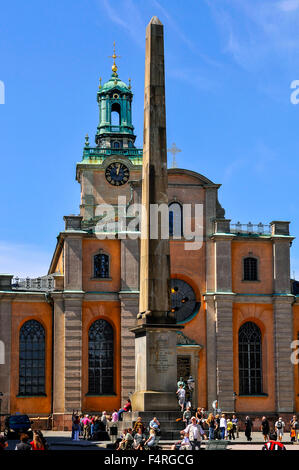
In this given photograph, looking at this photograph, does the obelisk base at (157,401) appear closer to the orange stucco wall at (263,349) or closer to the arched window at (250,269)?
the orange stucco wall at (263,349)

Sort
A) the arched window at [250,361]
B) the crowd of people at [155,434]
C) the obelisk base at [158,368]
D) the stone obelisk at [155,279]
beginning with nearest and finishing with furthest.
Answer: the crowd of people at [155,434] < the obelisk base at [158,368] < the stone obelisk at [155,279] < the arched window at [250,361]

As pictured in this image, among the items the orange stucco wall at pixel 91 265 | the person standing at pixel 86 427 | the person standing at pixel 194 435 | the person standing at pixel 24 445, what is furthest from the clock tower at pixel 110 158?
the person standing at pixel 24 445

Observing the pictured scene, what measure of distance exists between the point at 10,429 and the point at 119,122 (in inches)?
1059

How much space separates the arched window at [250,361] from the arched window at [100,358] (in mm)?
7302

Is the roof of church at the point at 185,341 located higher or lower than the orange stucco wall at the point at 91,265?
lower

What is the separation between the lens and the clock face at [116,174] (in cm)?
6212

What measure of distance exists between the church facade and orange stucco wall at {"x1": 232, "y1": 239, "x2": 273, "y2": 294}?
0.19ft

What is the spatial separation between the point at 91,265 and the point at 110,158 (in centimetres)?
1158

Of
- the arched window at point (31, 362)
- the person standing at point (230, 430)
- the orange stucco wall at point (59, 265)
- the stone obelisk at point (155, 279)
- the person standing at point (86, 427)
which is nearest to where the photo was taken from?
the stone obelisk at point (155, 279)

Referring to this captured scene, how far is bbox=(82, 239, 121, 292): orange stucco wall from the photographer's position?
52.3 metres

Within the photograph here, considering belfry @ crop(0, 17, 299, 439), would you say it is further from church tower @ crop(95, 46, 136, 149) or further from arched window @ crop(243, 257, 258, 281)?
church tower @ crop(95, 46, 136, 149)

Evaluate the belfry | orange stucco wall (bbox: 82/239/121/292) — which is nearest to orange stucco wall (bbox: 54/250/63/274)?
the belfry
